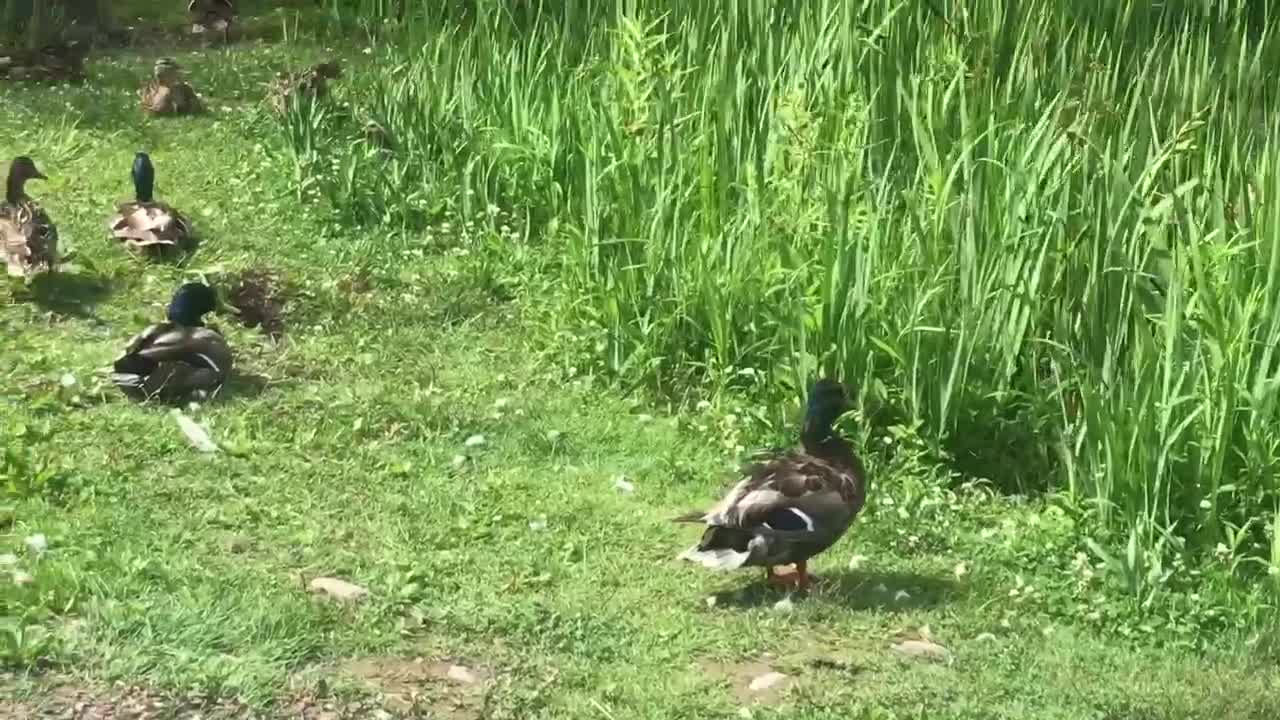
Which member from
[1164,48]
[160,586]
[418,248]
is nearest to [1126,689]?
[160,586]

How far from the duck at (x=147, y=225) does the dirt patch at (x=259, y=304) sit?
1.93 ft

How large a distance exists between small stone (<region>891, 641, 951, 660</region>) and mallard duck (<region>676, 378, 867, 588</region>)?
1.39 feet

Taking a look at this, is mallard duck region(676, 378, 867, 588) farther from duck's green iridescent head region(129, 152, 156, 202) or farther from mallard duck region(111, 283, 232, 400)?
duck's green iridescent head region(129, 152, 156, 202)

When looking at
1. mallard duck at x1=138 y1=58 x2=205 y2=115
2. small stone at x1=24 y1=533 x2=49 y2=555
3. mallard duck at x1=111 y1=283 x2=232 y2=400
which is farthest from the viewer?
mallard duck at x1=138 y1=58 x2=205 y2=115

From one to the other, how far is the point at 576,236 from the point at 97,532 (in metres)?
3.13

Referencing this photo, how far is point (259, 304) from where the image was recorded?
8.84 metres

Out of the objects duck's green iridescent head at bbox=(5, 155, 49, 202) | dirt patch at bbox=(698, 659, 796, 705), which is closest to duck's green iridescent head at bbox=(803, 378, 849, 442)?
dirt patch at bbox=(698, 659, 796, 705)

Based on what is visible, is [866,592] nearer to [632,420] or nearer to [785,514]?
[785,514]

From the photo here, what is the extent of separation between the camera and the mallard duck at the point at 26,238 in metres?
8.73

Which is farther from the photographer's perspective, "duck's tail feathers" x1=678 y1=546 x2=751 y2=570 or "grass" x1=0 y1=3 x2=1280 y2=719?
"duck's tail feathers" x1=678 y1=546 x2=751 y2=570

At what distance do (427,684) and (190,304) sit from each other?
10.7 feet

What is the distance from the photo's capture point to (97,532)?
6434 mm

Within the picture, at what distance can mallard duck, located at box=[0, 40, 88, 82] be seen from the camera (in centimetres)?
1245

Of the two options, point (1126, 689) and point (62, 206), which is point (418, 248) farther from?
point (1126, 689)
